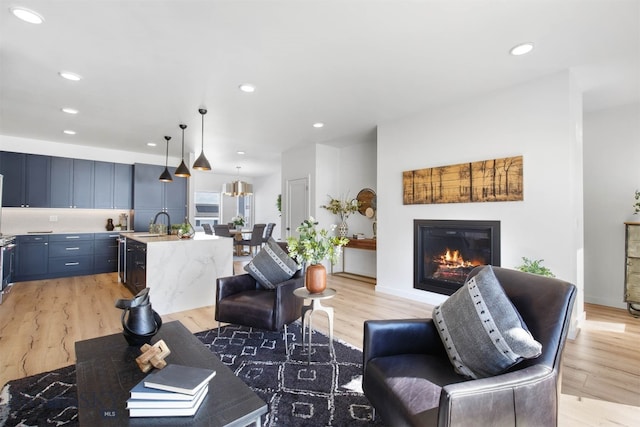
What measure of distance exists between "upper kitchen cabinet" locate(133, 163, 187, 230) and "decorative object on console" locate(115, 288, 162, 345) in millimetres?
5323

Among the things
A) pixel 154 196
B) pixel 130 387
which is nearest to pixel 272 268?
pixel 130 387

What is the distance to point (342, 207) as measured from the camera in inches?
238

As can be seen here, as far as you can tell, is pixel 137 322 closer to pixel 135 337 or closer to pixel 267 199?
pixel 135 337

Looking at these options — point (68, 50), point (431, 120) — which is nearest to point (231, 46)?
point (68, 50)

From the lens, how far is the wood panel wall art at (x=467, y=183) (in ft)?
10.7

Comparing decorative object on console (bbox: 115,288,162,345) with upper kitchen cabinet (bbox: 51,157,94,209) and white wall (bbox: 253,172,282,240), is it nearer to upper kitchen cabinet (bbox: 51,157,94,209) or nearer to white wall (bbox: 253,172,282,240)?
upper kitchen cabinet (bbox: 51,157,94,209)

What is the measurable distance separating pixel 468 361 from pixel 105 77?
13.2 feet

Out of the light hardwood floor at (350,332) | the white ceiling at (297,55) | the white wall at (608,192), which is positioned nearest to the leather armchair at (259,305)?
the light hardwood floor at (350,332)

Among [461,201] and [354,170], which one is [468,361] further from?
[354,170]

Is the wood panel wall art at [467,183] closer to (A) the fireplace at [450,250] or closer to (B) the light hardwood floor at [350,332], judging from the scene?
(A) the fireplace at [450,250]

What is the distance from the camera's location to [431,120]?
4035mm

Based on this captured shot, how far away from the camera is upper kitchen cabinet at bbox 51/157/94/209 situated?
5641 millimetres

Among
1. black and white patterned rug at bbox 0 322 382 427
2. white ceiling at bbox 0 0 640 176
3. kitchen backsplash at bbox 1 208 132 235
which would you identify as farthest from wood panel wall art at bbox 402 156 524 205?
kitchen backsplash at bbox 1 208 132 235

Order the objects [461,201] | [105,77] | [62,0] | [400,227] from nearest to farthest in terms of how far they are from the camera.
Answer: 1. [62,0]
2. [105,77]
3. [461,201]
4. [400,227]
